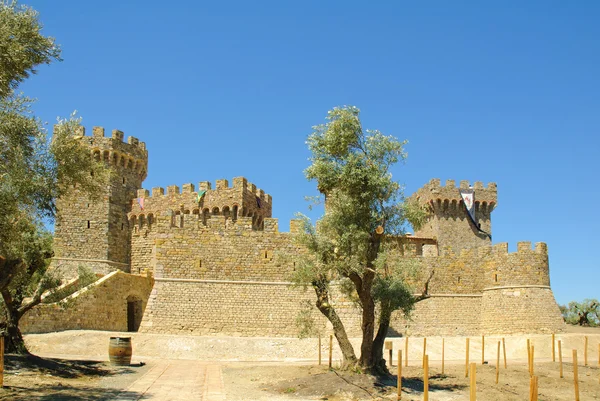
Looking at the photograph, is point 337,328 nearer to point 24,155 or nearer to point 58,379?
point 58,379

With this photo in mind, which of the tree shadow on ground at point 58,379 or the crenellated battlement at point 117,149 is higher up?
the crenellated battlement at point 117,149

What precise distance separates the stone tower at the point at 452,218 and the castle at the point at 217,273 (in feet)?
39.5

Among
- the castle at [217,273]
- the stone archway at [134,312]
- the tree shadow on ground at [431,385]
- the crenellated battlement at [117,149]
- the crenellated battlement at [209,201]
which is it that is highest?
the crenellated battlement at [117,149]

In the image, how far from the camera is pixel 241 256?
25.2m

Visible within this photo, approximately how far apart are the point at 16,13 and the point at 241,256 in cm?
1384

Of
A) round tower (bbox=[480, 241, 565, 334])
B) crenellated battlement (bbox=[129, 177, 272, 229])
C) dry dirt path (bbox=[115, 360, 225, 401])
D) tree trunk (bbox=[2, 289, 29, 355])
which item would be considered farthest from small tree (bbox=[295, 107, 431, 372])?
crenellated battlement (bbox=[129, 177, 272, 229])

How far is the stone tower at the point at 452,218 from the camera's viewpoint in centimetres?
4216

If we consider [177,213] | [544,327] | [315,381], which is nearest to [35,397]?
[315,381]

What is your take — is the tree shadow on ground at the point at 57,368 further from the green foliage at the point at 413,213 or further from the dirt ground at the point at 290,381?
the green foliage at the point at 413,213

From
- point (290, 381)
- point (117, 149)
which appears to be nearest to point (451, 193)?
point (117, 149)

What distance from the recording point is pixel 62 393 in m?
12.8

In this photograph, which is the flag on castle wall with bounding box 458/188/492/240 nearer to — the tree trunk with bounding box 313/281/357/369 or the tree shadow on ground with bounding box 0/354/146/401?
the tree trunk with bounding box 313/281/357/369

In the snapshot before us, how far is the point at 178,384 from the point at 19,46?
26.7 ft

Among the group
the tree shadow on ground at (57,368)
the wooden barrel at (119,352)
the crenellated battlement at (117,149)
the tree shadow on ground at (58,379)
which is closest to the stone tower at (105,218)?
the crenellated battlement at (117,149)
